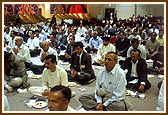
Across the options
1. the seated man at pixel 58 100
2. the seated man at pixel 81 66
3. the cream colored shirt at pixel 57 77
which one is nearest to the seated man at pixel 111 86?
the cream colored shirt at pixel 57 77

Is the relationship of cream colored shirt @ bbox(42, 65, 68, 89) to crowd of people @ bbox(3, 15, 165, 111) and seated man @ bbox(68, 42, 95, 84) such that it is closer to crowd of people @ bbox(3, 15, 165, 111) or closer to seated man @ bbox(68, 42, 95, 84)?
crowd of people @ bbox(3, 15, 165, 111)

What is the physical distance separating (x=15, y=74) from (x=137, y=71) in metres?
1.70

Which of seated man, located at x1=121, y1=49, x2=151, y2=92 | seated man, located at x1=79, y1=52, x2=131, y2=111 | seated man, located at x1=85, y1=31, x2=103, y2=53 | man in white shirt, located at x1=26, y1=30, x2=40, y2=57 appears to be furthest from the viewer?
seated man, located at x1=85, y1=31, x2=103, y2=53

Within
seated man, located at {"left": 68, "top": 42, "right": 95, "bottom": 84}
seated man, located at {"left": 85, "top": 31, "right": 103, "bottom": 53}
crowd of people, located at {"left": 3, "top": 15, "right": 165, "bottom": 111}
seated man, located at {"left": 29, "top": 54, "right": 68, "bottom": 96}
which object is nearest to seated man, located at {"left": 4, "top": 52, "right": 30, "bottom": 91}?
crowd of people, located at {"left": 3, "top": 15, "right": 165, "bottom": 111}

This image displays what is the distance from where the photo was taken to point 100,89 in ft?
9.82

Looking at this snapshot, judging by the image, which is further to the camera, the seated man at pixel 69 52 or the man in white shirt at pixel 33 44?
the man in white shirt at pixel 33 44

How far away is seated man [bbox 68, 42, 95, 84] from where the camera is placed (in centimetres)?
437

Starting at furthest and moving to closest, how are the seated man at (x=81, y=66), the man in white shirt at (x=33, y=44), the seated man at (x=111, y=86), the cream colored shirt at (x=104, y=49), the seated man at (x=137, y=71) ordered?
1. the man in white shirt at (x=33, y=44)
2. the cream colored shirt at (x=104, y=49)
3. the seated man at (x=81, y=66)
4. the seated man at (x=137, y=71)
5. the seated man at (x=111, y=86)

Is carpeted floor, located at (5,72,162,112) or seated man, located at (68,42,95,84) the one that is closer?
carpeted floor, located at (5,72,162,112)

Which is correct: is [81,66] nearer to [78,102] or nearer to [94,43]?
[78,102]

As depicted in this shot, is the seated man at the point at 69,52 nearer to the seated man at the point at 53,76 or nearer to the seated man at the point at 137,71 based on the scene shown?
the seated man at the point at 137,71

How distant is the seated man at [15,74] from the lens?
3.97m

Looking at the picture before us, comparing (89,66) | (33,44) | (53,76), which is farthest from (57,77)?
(33,44)

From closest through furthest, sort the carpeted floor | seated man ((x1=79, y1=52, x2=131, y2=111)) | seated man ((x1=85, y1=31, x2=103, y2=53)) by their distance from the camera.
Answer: seated man ((x1=79, y1=52, x2=131, y2=111)) < the carpeted floor < seated man ((x1=85, y1=31, x2=103, y2=53))
